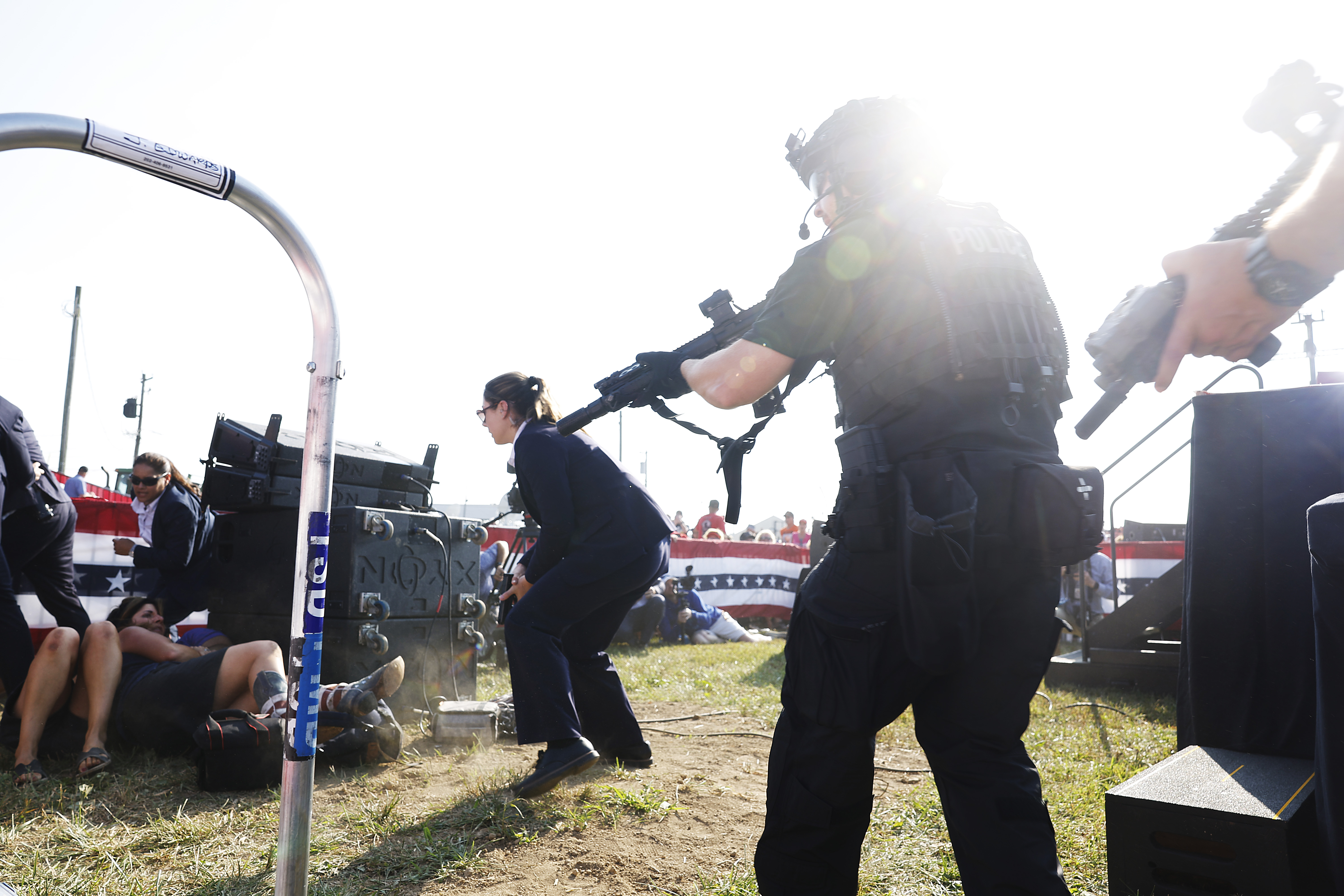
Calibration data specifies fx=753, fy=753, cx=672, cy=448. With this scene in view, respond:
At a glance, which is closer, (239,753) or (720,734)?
(239,753)

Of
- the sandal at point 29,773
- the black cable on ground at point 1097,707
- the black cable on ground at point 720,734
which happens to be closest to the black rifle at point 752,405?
the black cable on ground at point 720,734

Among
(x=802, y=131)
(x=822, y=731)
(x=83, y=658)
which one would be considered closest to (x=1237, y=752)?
(x=822, y=731)

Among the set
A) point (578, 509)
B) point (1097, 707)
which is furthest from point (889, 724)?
point (1097, 707)

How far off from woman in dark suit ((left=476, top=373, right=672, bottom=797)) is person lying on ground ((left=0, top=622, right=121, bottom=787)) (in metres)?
2.19

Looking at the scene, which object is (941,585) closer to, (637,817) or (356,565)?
(637,817)

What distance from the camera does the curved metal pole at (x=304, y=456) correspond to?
5.76ft

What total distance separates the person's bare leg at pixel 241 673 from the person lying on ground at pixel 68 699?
1.91 ft

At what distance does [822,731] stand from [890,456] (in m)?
0.62

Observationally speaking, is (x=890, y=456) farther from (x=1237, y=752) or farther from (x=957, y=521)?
(x=1237, y=752)

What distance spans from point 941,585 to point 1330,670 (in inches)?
32.6

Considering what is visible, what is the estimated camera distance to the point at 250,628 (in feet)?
17.2

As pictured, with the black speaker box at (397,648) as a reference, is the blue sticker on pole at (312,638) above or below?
above

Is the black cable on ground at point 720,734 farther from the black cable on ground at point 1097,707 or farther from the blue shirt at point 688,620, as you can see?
the blue shirt at point 688,620

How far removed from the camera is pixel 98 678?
3928 millimetres
